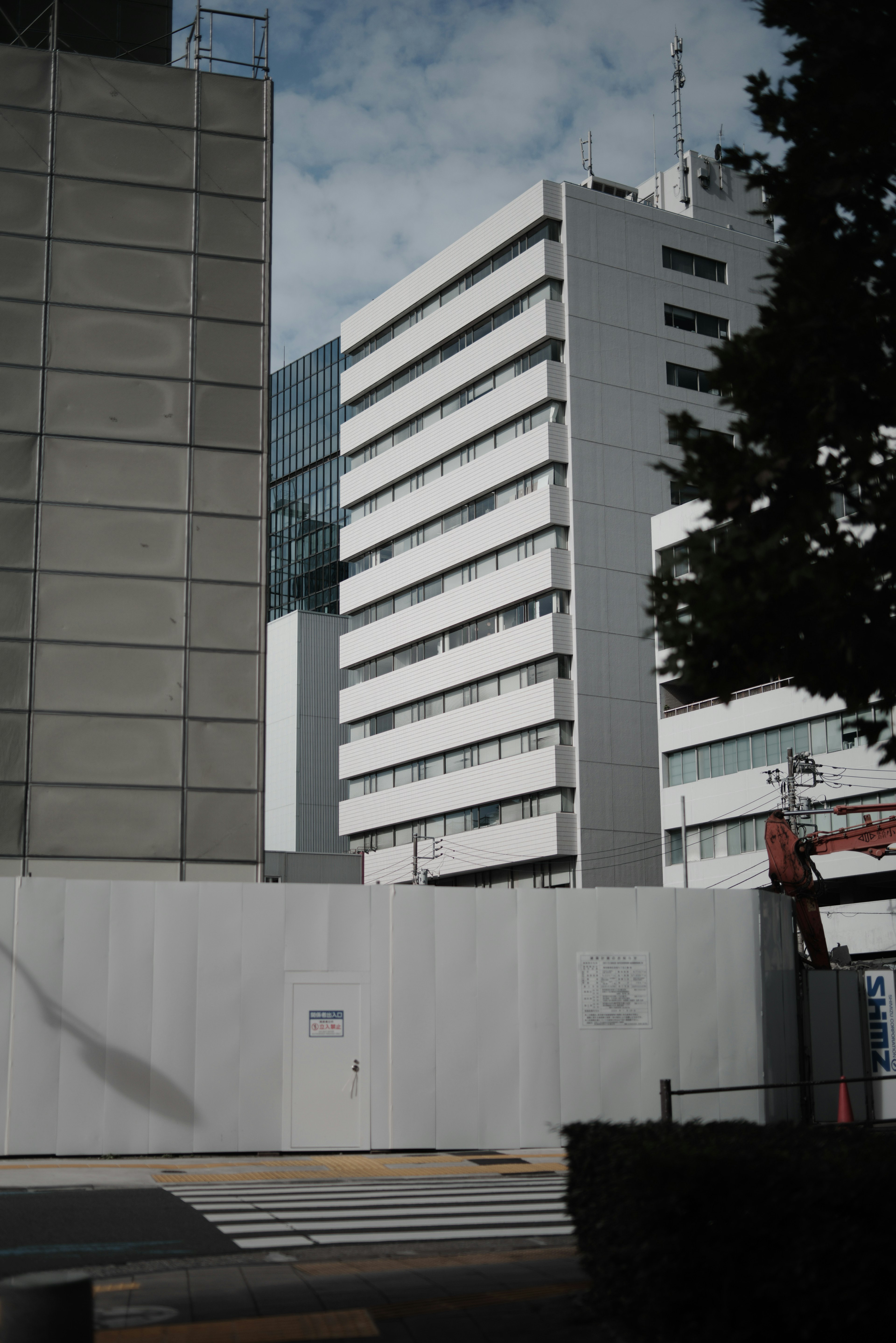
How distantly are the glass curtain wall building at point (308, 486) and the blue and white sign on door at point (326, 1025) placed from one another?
339ft

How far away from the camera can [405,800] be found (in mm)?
82438

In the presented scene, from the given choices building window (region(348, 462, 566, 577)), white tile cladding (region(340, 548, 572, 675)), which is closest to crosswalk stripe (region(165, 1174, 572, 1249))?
white tile cladding (region(340, 548, 572, 675))

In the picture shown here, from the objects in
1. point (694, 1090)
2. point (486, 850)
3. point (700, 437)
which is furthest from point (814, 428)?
point (486, 850)

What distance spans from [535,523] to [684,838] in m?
18.6

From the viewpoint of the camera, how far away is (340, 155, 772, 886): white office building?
7250 centimetres

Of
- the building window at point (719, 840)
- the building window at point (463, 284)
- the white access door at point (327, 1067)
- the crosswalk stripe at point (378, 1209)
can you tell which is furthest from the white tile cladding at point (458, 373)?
the crosswalk stripe at point (378, 1209)

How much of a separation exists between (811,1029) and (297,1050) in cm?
825

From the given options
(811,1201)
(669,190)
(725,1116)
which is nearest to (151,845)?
(725,1116)

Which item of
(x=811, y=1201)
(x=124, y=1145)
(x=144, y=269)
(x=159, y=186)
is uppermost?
(x=159, y=186)

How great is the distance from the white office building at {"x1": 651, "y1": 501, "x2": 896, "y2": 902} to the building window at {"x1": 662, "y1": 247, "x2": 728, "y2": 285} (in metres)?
16.0

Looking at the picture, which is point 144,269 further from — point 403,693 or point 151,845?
point 403,693

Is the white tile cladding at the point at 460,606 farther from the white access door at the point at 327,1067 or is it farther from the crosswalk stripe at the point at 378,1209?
the crosswalk stripe at the point at 378,1209

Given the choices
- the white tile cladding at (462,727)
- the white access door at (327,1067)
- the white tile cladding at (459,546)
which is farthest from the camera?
the white tile cladding at (459,546)

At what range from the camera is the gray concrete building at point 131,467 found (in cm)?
2344
